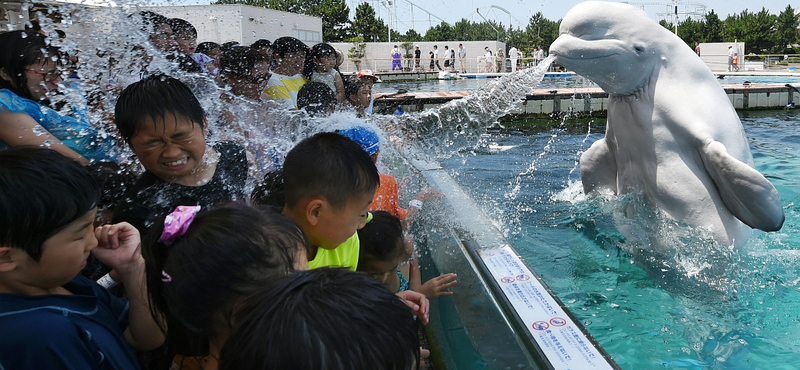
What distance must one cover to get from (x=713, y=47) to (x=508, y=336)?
34078 mm

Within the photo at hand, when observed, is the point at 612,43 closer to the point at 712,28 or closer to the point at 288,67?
the point at 288,67

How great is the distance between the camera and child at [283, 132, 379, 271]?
204cm

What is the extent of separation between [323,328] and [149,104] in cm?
155

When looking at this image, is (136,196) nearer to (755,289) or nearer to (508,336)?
(508,336)

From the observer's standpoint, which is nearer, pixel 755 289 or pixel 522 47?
pixel 755 289

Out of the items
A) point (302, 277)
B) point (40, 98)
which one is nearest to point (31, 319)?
point (302, 277)

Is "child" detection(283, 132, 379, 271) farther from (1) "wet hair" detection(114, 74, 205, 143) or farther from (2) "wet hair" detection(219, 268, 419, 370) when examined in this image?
(2) "wet hair" detection(219, 268, 419, 370)

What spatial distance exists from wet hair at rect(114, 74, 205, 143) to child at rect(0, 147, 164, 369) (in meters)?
0.65

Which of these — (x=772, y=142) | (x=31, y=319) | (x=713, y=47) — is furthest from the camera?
(x=713, y=47)

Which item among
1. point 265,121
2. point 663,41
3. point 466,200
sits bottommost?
point 466,200

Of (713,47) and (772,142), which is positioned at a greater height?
(713,47)

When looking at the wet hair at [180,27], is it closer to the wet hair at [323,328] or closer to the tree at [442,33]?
the wet hair at [323,328]

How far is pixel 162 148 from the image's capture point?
2.17 m

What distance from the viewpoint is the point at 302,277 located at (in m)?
1.04
